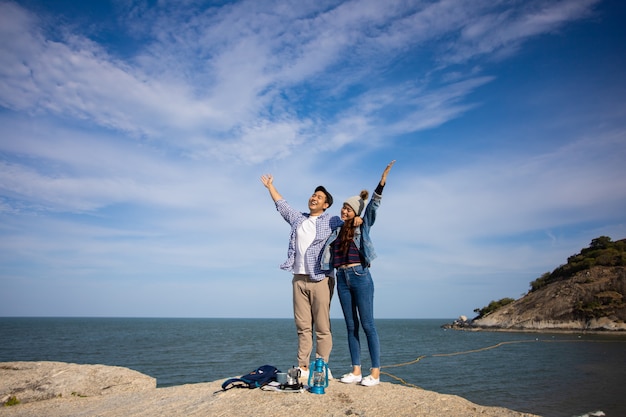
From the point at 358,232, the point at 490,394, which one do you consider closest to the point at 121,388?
the point at 358,232

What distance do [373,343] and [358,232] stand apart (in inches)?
63.4

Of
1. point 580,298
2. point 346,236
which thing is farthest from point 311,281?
point 580,298

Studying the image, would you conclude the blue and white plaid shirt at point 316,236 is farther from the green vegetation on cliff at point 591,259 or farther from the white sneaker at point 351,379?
the green vegetation on cliff at point 591,259

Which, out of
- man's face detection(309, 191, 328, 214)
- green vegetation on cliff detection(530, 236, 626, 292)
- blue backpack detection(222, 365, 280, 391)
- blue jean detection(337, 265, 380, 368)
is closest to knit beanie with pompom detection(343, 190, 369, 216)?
man's face detection(309, 191, 328, 214)

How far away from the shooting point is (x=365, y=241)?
18.2 ft

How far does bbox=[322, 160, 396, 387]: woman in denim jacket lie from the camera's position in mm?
5520

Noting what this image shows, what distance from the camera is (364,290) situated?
553 centimetres

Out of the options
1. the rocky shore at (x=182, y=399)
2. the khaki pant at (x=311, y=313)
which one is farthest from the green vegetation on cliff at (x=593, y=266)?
the khaki pant at (x=311, y=313)

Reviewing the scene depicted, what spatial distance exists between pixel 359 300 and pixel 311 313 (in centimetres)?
77

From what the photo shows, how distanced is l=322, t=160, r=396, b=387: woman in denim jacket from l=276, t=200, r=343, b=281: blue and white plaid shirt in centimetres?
13

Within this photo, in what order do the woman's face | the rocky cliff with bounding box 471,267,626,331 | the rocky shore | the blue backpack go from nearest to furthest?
the rocky shore < the blue backpack < the woman's face < the rocky cliff with bounding box 471,267,626,331

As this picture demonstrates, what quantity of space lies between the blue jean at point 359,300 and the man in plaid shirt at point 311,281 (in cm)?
24

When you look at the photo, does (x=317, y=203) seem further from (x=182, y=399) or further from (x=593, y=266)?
(x=593, y=266)

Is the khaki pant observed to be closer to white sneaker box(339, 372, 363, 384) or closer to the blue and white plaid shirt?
the blue and white plaid shirt
